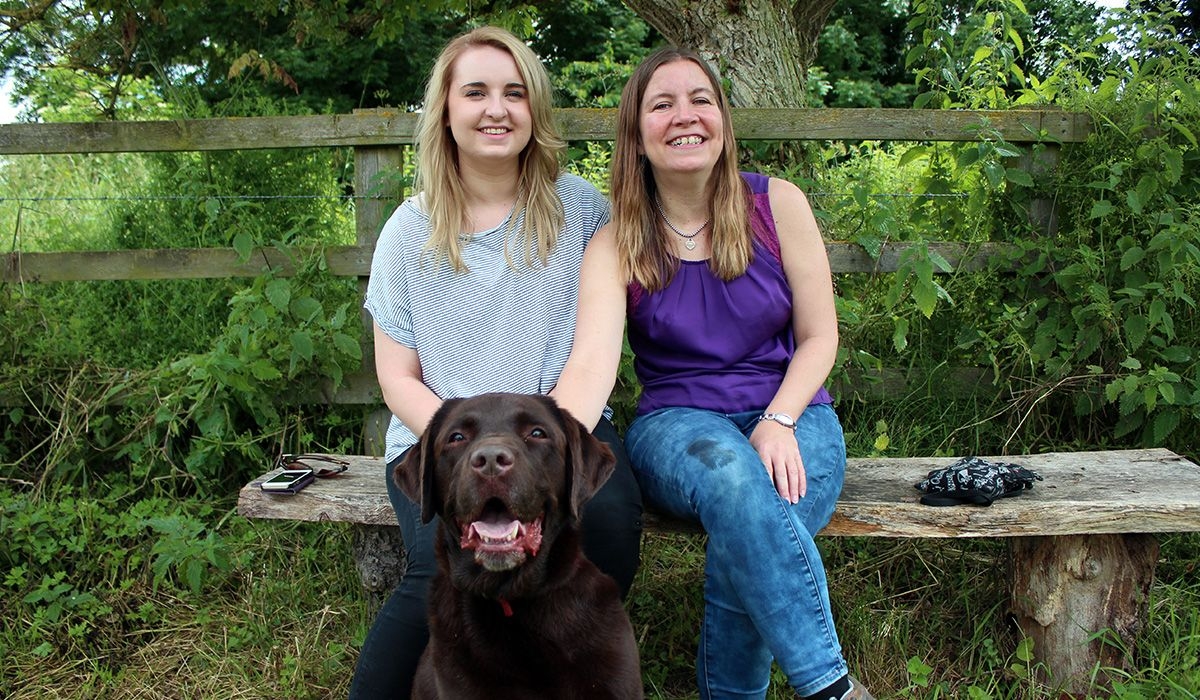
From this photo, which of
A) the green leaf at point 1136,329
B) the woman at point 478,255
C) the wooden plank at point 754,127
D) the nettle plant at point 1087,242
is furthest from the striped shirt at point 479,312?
the green leaf at point 1136,329

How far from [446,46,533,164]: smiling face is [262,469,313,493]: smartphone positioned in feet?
3.81

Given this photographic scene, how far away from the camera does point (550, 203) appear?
9.71 feet

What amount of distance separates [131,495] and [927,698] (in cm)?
302

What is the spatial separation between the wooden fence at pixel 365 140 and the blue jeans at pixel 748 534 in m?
1.27

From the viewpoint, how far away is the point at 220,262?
387 centimetres

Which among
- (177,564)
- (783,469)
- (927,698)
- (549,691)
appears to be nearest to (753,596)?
(783,469)

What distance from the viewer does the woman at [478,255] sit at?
111 inches

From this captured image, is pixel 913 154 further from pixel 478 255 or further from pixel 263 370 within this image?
pixel 263 370

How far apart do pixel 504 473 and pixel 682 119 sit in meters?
1.23

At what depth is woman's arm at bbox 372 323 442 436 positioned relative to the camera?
107 inches

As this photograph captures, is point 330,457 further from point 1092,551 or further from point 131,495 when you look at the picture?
point 1092,551

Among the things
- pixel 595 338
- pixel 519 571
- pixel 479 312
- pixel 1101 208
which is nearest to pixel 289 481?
pixel 479 312

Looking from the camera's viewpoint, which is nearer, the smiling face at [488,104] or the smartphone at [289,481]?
the smiling face at [488,104]

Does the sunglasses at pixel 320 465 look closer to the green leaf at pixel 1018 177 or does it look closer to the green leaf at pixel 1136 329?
the green leaf at pixel 1018 177
